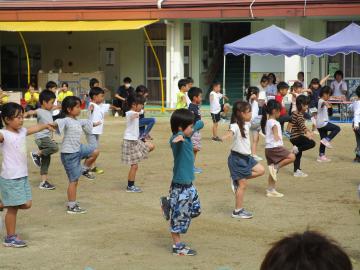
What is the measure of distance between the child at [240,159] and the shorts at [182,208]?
1.49 metres

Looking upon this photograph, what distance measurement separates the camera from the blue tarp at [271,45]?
18.5 metres

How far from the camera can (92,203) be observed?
368 inches

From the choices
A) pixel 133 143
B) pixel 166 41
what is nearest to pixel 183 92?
pixel 133 143

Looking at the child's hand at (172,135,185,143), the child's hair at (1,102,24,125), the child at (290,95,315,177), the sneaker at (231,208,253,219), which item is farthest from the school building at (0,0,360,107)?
the child's hair at (1,102,24,125)

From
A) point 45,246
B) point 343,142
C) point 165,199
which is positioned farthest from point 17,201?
point 343,142

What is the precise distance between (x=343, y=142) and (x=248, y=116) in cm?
755

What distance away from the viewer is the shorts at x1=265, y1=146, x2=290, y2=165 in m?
9.80

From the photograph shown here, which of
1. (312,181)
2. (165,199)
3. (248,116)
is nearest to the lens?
(165,199)

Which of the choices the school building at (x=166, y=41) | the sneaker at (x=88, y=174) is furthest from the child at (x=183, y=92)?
the school building at (x=166, y=41)

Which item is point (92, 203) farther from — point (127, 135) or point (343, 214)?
point (343, 214)

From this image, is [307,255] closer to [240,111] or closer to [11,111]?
[11,111]

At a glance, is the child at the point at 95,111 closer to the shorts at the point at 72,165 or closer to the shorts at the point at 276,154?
the shorts at the point at 72,165

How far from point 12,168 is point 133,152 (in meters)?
2.95

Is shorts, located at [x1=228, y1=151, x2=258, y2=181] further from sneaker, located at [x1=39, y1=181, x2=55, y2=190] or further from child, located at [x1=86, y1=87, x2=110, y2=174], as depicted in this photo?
sneaker, located at [x1=39, y1=181, x2=55, y2=190]
